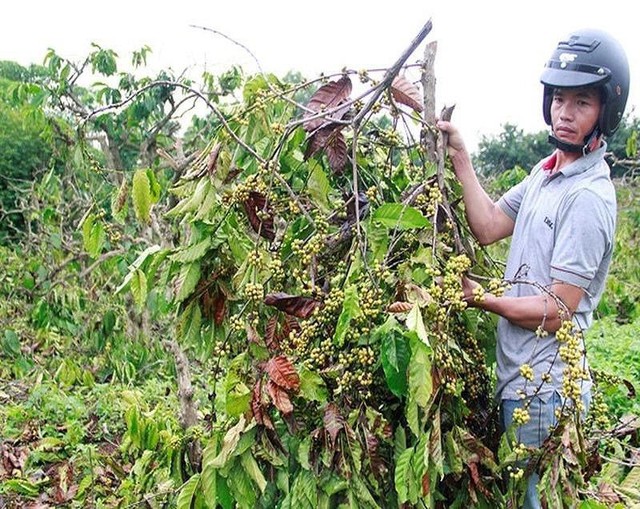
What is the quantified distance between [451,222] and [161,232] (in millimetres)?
1689

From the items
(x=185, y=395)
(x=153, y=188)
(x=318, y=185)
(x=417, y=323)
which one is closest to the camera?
(x=417, y=323)

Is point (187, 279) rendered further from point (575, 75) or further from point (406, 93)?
point (575, 75)

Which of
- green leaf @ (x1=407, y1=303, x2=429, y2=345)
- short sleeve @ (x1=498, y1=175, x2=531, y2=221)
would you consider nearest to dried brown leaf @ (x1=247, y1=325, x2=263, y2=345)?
green leaf @ (x1=407, y1=303, x2=429, y2=345)

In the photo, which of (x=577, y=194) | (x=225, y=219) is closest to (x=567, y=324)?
(x=577, y=194)

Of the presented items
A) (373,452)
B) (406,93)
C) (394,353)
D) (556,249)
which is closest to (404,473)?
(373,452)

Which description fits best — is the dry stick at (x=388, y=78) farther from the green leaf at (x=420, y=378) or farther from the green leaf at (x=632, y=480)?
the green leaf at (x=632, y=480)

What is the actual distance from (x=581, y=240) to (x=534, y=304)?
0.62ft

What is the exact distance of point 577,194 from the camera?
180 cm

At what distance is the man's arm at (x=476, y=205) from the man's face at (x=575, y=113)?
0.25 m

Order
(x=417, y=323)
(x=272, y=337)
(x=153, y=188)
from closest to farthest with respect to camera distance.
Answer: (x=417, y=323)
(x=272, y=337)
(x=153, y=188)

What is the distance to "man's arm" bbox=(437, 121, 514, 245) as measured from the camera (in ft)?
6.52

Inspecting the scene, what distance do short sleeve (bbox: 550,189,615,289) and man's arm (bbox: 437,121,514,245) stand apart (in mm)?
311

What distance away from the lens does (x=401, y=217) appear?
1641 mm

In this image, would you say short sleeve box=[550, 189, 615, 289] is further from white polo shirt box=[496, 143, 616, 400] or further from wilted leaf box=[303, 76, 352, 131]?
wilted leaf box=[303, 76, 352, 131]
